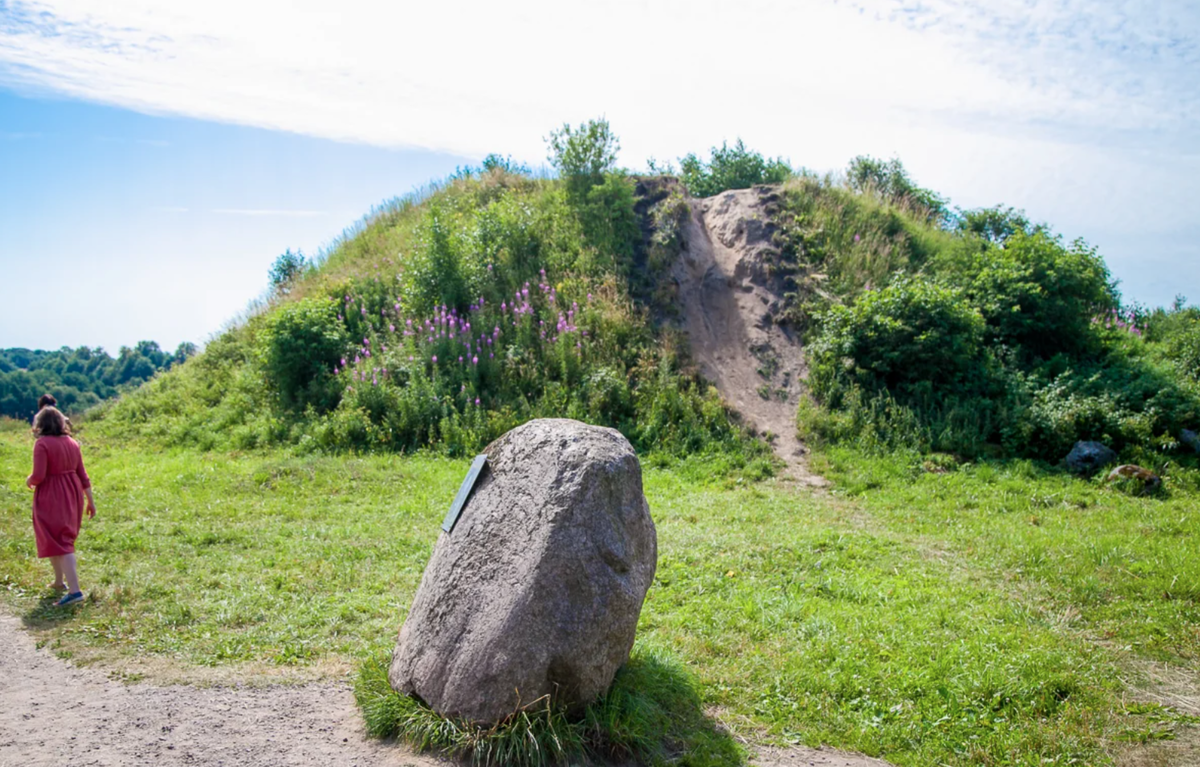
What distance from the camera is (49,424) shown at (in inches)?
279

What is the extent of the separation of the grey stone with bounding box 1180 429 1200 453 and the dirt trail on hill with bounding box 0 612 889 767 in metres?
9.62

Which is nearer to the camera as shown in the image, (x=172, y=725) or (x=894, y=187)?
(x=172, y=725)

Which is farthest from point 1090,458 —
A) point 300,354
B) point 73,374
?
point 73,374

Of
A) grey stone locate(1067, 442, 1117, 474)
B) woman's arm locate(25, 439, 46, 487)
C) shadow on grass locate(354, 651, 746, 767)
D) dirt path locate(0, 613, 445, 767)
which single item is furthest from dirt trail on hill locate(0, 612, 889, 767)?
Answer: grey stone locate(1067, 442, 1117, 474)

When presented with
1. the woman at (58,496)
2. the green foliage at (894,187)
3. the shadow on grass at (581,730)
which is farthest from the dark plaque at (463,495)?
the green foliage at (894,187)

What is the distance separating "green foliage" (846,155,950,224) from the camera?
20.3 metres

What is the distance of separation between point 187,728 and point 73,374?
1299 inches

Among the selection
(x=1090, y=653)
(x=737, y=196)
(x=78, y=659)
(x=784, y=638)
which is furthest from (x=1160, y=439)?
(x=78, y=659)

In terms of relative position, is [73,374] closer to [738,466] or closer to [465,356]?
[465,356]

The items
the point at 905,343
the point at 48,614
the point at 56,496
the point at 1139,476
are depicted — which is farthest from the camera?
the point at 905,343

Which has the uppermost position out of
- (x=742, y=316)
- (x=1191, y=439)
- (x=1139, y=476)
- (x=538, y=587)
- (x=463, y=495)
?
(x=742, y=316)

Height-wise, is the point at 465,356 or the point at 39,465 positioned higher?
the point at 465,356

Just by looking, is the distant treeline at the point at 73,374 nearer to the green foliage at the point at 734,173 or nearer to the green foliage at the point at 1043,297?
the green foliage at the point at 734,173

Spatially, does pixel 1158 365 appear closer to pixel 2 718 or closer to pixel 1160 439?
pixel 1160 439
